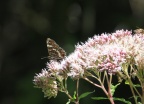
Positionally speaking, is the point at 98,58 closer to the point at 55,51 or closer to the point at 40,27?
the point at 55,51

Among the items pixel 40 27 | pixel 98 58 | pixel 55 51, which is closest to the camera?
pixel 98 58

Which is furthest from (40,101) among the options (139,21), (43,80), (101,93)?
(43,80)

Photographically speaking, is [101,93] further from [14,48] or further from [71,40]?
[14,48]

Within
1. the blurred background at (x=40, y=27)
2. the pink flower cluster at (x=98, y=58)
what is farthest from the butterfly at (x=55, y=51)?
the blurred background at (x=40, y=27)

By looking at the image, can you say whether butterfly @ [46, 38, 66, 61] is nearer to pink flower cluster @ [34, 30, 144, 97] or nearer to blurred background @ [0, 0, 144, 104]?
pink flower cluster @ [34, 30, 144, 97]

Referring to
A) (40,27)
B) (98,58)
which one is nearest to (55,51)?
(98,58)

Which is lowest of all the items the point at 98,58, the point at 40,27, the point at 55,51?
the point at 98,58

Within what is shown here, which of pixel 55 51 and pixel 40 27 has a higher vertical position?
pixel 40 27

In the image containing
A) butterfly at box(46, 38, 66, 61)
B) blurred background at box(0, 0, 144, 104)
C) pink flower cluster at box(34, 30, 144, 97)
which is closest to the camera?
pink flower cluster at box(34, 30, 144, 97)

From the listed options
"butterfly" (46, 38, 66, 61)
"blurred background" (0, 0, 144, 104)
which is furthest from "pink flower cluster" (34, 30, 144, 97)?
"blurred background" (0, 0, 144, 104)
